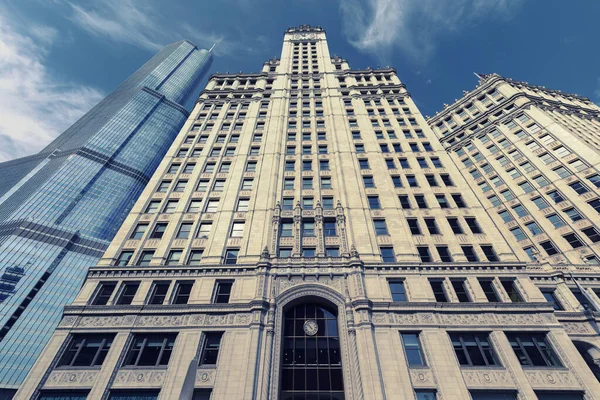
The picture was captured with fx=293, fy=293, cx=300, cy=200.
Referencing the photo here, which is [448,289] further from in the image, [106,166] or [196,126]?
[106,166]

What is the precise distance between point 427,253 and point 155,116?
176 meters

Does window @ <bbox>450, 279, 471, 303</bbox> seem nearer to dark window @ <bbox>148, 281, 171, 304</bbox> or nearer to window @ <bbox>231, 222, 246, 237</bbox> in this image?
window @ <bbox>231, 222, 246, 237</bbox>

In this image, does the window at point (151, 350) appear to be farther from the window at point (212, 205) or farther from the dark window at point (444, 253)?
the dark window at point (444, 253)

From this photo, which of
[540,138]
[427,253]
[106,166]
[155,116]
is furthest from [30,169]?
[540,138]

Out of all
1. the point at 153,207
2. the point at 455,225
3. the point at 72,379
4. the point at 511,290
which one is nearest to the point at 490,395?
the point at 511,290

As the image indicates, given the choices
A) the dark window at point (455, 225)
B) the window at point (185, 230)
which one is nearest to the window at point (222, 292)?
the window at point (185, 230)

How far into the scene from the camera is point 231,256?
29.1 meters

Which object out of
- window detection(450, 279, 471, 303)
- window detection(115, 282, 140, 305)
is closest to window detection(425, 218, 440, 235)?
window detection(450, 279, 471, 303)

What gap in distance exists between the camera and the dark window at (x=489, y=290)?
82.4 ft

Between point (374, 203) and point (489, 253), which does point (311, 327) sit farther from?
point (489, 253)

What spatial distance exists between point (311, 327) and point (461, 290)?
44.5 ft

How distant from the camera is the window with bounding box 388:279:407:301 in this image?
2520 centimetres

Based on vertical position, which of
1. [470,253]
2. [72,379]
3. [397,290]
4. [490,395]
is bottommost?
[490,395]

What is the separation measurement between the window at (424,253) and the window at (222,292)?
722 inches
